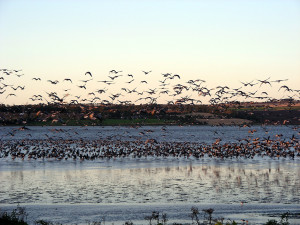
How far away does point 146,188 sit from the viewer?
115 feet

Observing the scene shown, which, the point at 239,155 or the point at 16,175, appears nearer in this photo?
the point at 16,175

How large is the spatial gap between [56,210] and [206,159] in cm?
3028

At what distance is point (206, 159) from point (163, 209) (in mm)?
28387

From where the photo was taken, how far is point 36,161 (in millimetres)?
53750

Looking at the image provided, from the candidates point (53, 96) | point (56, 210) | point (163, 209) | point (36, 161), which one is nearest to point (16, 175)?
point (53, 96)

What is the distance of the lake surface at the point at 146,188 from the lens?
2686 cm

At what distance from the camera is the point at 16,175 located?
42.0 m

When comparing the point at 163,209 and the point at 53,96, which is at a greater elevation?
the point at 53,96

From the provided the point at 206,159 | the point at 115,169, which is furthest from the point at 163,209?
the point at 206,159

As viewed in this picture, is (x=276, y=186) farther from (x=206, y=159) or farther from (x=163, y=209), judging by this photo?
(x=206, y=159)

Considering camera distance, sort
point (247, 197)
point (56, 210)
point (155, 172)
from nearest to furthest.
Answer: point (56, 210) → point (247, 197) → point (155, 172)

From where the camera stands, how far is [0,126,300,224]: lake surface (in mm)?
26859

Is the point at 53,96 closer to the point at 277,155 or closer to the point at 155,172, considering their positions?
the point at 155,172

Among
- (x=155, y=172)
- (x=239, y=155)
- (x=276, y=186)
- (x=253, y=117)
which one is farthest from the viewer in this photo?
(x=253, y=117)
